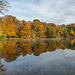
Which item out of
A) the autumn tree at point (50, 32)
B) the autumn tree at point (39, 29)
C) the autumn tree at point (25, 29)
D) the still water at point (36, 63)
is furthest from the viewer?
the autumn tree at point (50, 32)

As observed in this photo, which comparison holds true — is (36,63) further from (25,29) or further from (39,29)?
(39,29)

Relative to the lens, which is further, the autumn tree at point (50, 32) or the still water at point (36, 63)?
the autumn tree at point (50, 32)

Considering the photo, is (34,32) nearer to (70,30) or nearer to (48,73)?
(48,73)

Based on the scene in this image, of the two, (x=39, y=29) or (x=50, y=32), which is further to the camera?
(x=50, y=32)

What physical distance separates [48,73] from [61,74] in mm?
831

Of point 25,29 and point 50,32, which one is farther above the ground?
point 25,29

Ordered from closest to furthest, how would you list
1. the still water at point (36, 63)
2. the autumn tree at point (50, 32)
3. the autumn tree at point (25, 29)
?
the still water at point (36, 63), the autumn tree at point (25, 29), the autumn tree at point (50, 32)

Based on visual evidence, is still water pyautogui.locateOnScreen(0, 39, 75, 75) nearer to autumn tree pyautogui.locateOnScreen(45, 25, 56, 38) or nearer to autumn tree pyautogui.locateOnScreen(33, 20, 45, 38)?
autumn tree pyautogui.locateOnScreen(33, 20, 45, 38)

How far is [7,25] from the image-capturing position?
42.1 m

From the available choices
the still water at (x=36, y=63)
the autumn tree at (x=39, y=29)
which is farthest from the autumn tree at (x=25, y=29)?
the still water at (x=36, y=63)

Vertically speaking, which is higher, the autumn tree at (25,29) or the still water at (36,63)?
the autumn tree at (25,29)

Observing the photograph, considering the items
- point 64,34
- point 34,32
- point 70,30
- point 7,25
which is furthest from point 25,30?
point 70,30

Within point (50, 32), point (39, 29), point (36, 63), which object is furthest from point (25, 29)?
point (36, 63)

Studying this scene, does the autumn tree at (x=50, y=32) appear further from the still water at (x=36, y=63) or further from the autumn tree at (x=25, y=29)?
the still water at (x=36, y=63)
